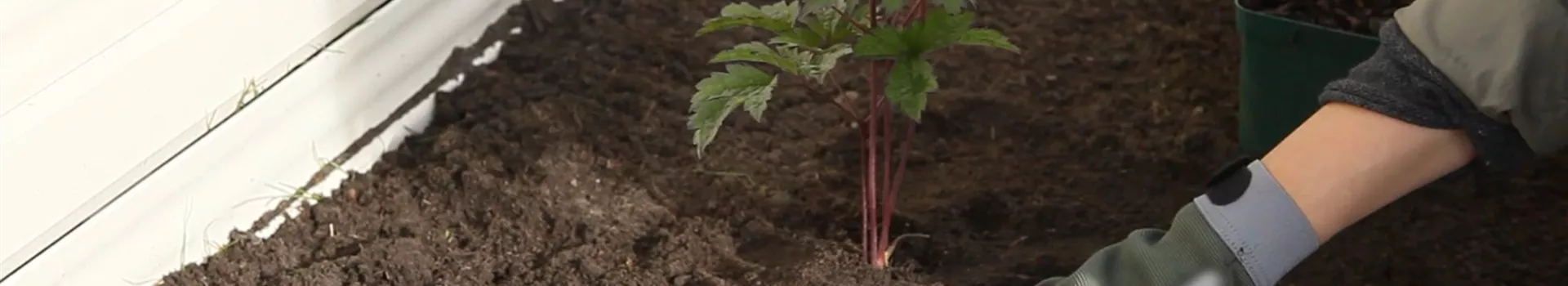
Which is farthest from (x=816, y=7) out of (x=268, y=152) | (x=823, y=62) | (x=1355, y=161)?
(x=268, y=152)

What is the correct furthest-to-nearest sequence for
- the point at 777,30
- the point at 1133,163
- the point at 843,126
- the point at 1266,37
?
1. the point at 843,126
2. the point at 1133,163
3. the point at 1266,37
4. the point at 777,30

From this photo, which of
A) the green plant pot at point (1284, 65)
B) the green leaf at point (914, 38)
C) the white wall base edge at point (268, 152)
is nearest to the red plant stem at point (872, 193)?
the green leaf at point (914, 38)

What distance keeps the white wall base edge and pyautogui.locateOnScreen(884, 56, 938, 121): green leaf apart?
737mm

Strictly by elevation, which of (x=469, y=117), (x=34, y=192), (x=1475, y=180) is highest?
(x=34, y=192)

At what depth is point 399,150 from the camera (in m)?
1.60

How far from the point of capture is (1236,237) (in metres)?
0.98

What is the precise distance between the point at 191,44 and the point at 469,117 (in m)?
0.36

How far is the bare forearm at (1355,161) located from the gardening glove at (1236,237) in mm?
12

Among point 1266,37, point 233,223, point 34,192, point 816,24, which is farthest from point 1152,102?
point 34,192

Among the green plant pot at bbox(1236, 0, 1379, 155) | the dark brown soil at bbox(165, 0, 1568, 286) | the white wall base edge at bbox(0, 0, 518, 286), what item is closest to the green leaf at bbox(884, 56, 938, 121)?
the dark brown soil at bbox(165, 0, 1568, 286)

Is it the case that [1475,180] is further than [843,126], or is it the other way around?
[843,126]

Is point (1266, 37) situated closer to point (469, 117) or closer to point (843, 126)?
point (843, 126)

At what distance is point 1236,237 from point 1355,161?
0.09 meters

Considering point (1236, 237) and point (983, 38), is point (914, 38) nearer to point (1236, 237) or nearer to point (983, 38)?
point (983, 38)
